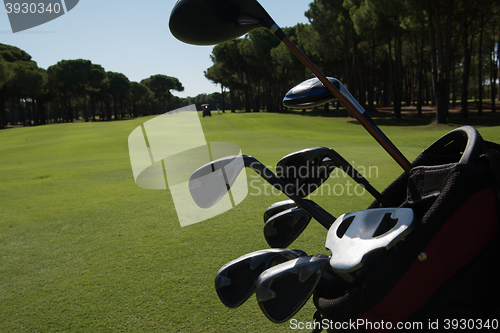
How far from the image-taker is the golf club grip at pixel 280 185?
1.51 m

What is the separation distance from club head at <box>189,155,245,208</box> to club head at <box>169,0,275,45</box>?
1.85ft

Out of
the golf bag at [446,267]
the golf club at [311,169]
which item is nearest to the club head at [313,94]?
the golf club at [311,169]

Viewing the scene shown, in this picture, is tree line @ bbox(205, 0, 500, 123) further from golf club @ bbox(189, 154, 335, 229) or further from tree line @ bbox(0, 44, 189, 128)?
tree line @ bbox(0, 44, 189, 128)

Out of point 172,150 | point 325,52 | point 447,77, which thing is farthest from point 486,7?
point 172,150

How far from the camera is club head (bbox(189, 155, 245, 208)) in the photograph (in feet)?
4.84

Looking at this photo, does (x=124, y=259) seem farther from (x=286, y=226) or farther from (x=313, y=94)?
(x=313, y=94)

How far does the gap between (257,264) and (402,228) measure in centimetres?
64

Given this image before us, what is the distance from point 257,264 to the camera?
4.56 feet

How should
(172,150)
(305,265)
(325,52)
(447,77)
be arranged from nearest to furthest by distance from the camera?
1. (305,265)
2. (172,150)
3. (447,77)
4. (325,52)

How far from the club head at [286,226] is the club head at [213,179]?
528 mm

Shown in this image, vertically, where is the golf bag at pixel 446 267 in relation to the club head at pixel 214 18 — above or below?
below

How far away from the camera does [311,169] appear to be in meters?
1.79

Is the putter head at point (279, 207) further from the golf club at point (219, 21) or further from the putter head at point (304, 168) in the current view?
the golf club at point (219, 21)

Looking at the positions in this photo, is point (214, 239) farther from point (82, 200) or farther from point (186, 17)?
point (82, 200)
